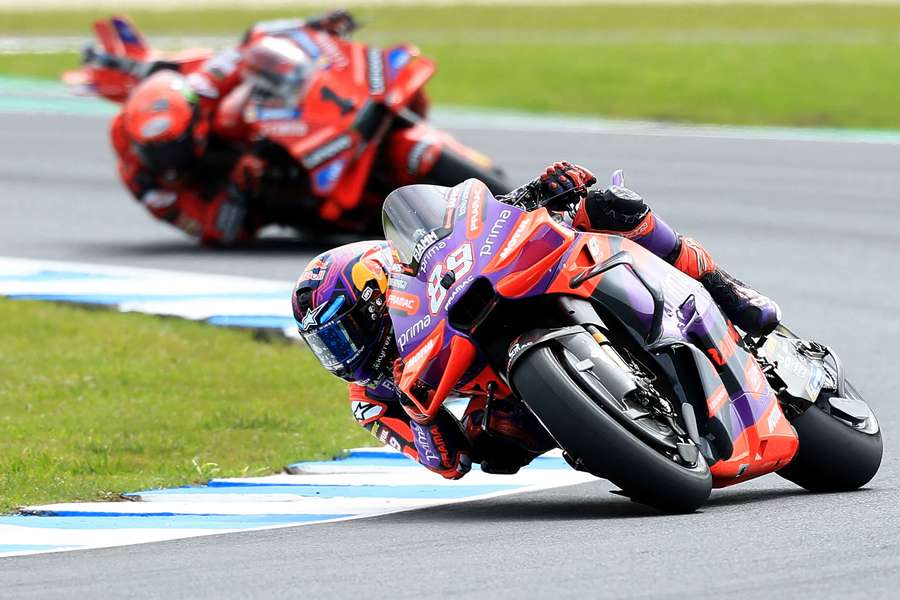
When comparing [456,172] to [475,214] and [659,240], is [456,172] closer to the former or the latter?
[659,240]

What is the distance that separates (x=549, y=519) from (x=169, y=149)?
8.71 metres

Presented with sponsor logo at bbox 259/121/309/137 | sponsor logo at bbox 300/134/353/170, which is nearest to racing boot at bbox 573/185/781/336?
sponsor logo at bbox 300/134/353/170

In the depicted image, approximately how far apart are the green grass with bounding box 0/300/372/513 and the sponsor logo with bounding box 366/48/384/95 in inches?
132

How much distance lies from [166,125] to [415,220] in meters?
8.05

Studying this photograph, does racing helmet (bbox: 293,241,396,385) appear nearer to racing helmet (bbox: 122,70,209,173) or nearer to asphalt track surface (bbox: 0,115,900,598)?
asphalt track surface (bbox: 0,115,900,598)

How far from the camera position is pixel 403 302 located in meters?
6.44

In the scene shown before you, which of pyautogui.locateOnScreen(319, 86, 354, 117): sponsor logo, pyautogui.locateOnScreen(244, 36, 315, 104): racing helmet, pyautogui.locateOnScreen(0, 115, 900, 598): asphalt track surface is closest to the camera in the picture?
pyautogui.locateOnScreen(0, 115, 900, 598): asphalt track surface

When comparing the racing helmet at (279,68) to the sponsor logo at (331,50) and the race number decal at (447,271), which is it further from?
the race number decal at (447,271)

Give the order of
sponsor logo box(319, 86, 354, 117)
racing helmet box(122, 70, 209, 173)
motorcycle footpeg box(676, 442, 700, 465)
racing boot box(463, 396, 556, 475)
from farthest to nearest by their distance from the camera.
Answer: racing helmet box(122, 70, 209, 173) → sponsor logo box(319, 86, 354, 117) → racing boot box(463, 396, 556, 475) → motorcycle footpeg box(676, 442, 700, 465)

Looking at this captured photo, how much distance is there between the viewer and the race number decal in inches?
243

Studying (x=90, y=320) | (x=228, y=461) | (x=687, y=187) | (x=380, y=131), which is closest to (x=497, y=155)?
(x=687, y=187)

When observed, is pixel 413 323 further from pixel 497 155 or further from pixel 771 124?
pixel 771 124

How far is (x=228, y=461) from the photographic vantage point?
316 inches

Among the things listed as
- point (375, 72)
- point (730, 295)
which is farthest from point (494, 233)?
point (375, 72)
